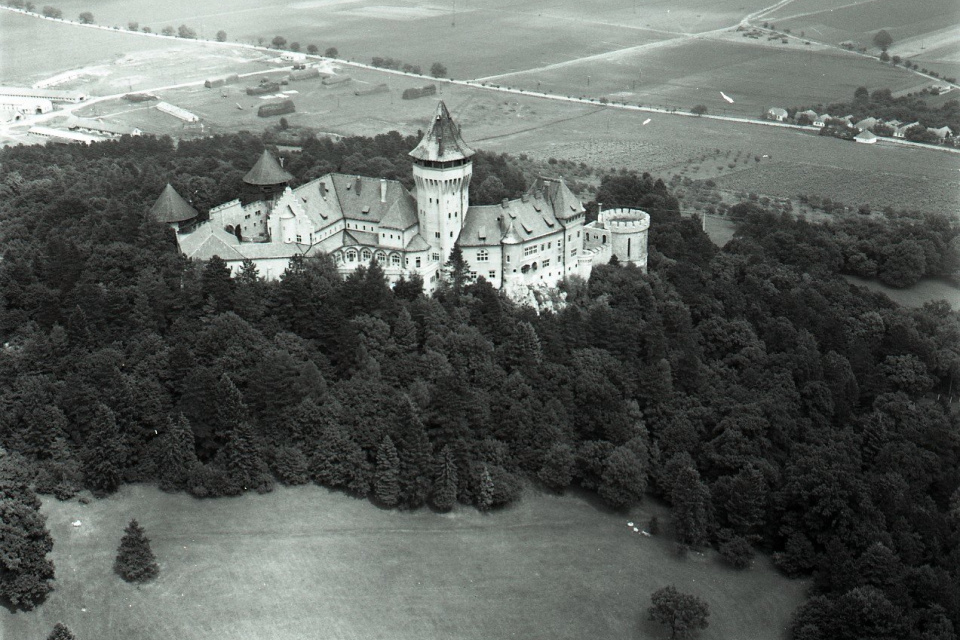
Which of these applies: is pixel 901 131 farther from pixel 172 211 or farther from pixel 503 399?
pixel 172 211

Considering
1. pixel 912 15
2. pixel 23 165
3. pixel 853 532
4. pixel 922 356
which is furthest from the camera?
pixel 912 15

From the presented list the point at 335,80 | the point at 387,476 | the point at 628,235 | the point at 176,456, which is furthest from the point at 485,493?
the point at 335,80

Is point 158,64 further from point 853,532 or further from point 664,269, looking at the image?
point 853,532

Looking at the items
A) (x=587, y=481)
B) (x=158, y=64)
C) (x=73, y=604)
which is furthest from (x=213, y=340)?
(x=158, y=64)

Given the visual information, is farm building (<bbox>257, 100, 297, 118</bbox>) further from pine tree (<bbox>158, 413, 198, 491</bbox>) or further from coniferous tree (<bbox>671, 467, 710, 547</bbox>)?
coniferous tree (<bbox>671, 467, 710, 547</bbox>)

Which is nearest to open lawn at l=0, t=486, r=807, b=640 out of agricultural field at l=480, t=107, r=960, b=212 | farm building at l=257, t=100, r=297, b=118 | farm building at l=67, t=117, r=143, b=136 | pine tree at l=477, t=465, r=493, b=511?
pine tree at l=477, t=465, r=493, b=511

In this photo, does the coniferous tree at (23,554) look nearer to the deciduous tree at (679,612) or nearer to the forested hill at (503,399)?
the forested hill at (503,399)

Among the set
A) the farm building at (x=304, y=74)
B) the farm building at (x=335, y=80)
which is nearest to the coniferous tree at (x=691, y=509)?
the farm building at (x=335, y=80)
